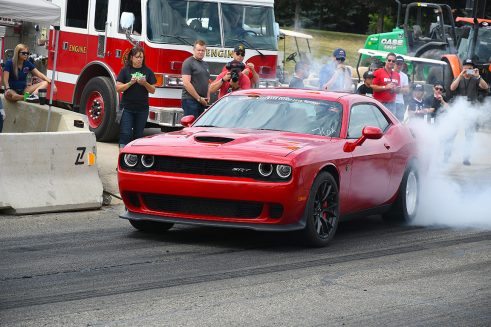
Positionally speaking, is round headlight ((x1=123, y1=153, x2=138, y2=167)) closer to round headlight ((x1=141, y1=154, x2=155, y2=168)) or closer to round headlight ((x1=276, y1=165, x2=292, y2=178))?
round headlight ((x1=141, y1=154, x2=155, y2=168))

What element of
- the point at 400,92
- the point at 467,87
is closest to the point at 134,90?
the point at 400,92

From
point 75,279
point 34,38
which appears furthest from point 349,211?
point 34,38

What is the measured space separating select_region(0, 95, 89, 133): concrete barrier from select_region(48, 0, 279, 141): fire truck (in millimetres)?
2759

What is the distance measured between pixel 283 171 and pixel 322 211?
0.76 m

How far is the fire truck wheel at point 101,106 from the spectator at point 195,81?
238 cm

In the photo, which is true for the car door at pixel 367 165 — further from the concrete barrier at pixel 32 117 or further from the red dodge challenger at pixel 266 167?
the concrete barrier at pixel 32 117

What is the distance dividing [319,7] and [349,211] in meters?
54.1

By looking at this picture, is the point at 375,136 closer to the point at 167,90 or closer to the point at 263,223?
the point at 263,223

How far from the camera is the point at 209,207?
982 centimetres

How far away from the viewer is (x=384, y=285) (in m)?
8.48

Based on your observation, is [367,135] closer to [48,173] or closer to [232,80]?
[48,173]

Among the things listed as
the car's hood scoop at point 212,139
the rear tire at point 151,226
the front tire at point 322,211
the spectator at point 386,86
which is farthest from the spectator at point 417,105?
the car's hood scoop at point 212,139

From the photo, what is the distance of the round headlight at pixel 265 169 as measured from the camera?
9672 mm

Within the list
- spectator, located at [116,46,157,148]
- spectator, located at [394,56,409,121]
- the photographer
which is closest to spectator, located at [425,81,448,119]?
spectator, located at [394,56,409,121]
